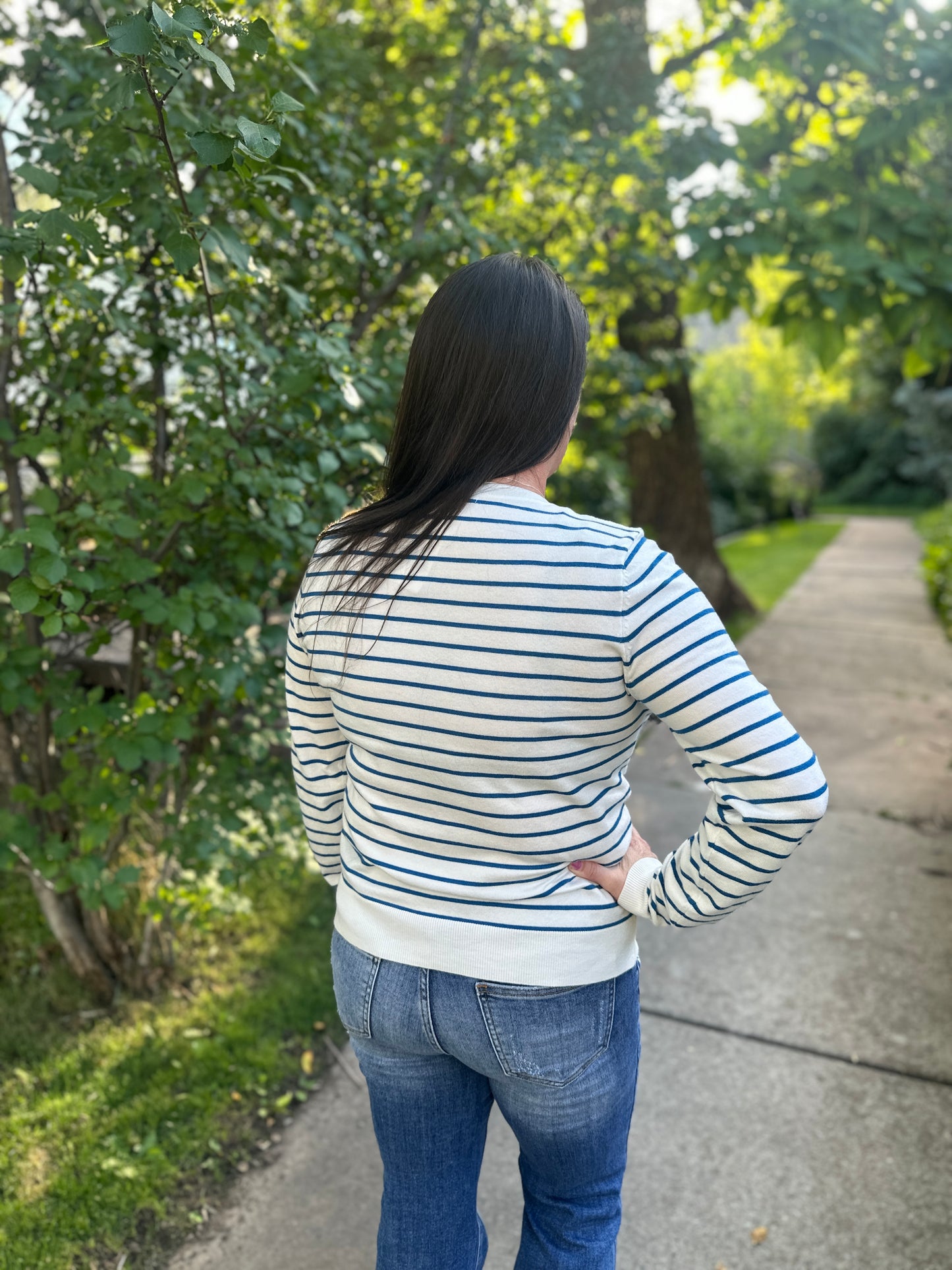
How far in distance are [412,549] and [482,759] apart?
0.27m

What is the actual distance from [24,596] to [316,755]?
2.64 ft

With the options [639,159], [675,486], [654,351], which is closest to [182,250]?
[639,159]

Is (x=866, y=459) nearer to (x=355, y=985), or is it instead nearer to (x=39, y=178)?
(x=39, y=178)

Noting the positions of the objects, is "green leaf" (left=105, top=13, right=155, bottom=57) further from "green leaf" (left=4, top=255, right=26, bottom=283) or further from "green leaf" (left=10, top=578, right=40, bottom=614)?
"green leaf" (left=10, top=578, right=40, bottom=614)

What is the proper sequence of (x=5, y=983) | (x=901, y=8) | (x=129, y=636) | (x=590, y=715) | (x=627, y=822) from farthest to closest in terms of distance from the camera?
1. (x=901, y=8)
2. (x=5, y=983)
3. (x=129, y=636)
4. (x=627, y=822)
5. (x=590, y=715)

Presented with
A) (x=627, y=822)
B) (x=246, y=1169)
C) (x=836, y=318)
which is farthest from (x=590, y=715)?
(x=836, y=318)

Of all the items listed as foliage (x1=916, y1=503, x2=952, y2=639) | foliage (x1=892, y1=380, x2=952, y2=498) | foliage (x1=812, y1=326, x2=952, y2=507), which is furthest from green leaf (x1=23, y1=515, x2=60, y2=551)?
foliage (x1=812, y1=326, x2=952, y2=507)

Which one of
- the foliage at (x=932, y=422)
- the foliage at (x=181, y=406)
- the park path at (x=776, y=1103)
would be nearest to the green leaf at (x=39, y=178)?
the foliage at (x=181, y=406)

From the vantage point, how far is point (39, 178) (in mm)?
1762

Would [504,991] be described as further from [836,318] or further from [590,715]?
[836,318]

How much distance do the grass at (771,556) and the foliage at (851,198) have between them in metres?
4.53

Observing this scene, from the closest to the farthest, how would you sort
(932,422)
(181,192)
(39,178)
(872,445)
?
(181,192) → (39,178) → (932,422) → (872,445)

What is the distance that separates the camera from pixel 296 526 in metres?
2.53

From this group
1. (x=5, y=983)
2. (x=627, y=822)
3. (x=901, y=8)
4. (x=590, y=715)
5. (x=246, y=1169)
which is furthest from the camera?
(x=901, y=8)
